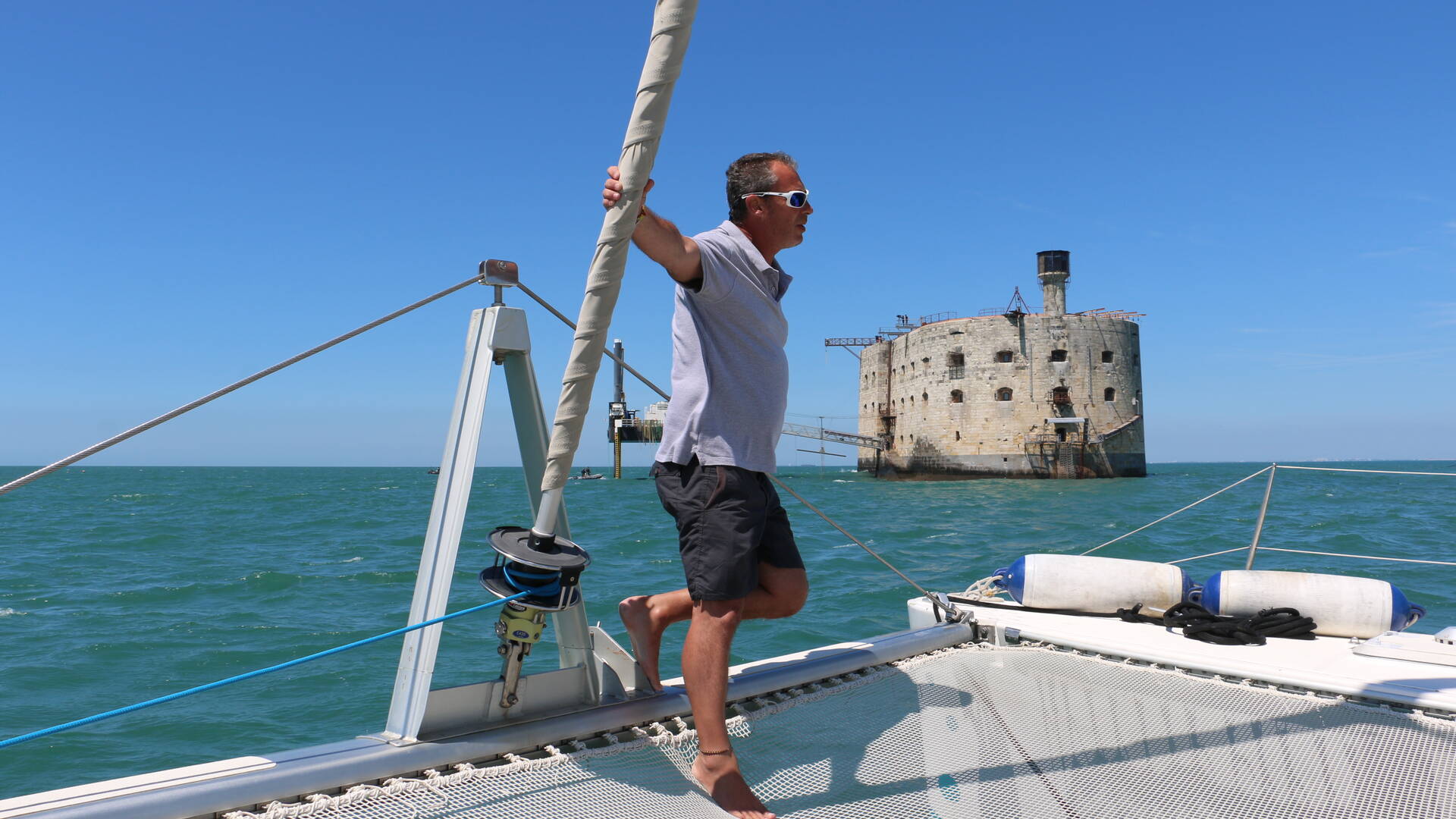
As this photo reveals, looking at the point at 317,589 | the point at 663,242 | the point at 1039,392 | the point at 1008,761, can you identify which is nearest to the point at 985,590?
the point at 1008,761

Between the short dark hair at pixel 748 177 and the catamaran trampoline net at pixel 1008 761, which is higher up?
the short dark hair at pixel 748 177

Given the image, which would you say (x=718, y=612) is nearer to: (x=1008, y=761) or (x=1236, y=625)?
(x=1008, y=761)

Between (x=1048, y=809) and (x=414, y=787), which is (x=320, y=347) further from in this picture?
(x=1048, y=809)

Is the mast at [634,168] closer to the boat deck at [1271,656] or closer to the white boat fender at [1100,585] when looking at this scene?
the boat deck at [1271,656]

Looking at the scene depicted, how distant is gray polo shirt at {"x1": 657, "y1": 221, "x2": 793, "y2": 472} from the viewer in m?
1.79

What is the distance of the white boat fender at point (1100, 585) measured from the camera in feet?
10.5

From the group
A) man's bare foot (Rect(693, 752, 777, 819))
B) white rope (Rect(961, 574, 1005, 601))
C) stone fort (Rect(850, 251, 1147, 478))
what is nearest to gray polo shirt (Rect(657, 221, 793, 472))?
man's bare foot (Rect(693, 752, 777, 819))

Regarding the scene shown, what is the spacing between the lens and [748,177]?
1.93 metres

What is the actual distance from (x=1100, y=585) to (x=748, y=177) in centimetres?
214

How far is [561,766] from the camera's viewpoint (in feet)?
5.54

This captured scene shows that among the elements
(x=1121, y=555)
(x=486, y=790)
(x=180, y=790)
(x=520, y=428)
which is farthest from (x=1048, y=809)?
(x=1121, y=555)

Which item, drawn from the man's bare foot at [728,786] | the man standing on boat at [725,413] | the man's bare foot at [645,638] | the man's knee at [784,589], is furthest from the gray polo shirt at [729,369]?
the man's bare foot at [728,786]

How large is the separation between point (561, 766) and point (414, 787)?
10.6 inches

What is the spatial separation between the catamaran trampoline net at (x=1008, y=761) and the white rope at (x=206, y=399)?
0.66 m
